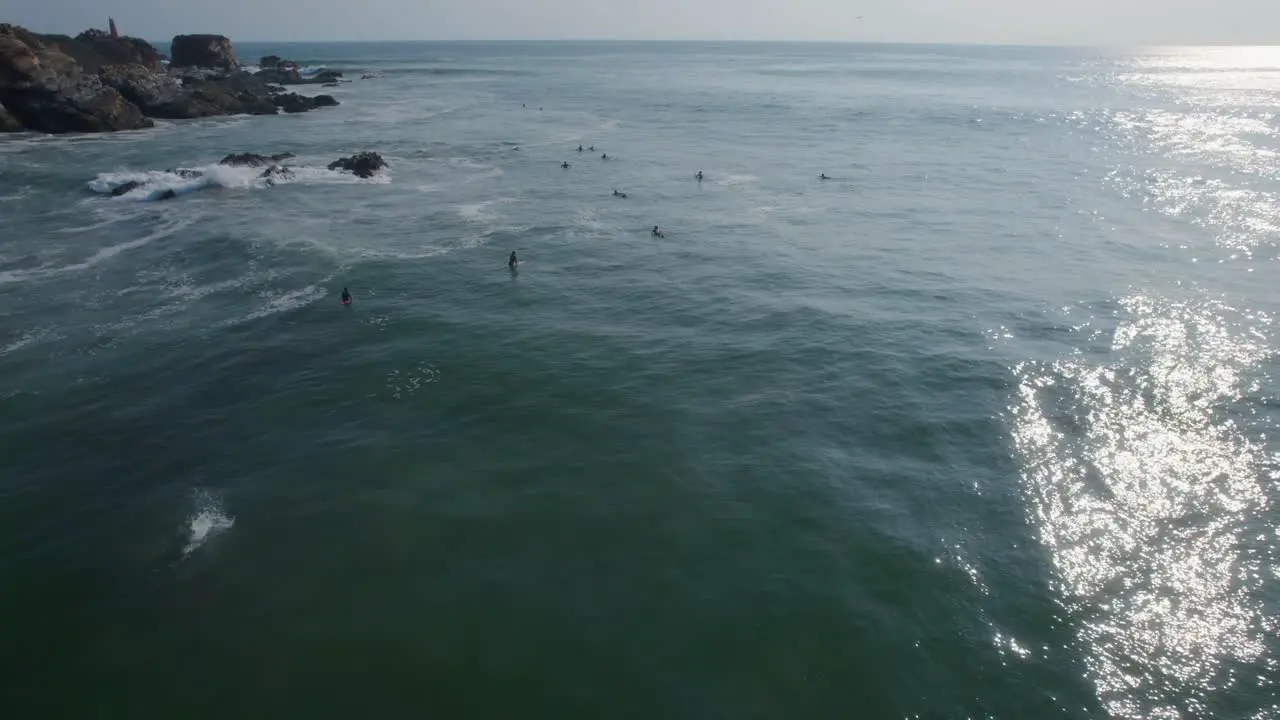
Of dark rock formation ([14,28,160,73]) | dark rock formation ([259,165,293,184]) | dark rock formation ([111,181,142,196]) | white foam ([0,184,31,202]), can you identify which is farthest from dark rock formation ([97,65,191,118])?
dark rock formation ([111,181,142,196])

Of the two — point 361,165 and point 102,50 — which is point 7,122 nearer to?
point 361,165

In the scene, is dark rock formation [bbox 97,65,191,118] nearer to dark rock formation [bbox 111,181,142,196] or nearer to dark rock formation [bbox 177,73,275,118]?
dark rock formation [bbox 177,73,275,118]

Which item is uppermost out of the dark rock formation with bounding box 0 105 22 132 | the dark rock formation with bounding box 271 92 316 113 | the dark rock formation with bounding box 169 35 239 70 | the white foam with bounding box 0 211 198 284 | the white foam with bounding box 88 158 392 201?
the dark rock formation with bounding box 169 35 239 70

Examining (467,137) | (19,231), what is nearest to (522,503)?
(19,231)

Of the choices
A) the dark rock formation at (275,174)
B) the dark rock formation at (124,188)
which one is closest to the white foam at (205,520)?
the dark rock formation at (124,188)

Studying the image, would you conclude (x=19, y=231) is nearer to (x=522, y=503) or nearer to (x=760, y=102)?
(x=522, y=503)

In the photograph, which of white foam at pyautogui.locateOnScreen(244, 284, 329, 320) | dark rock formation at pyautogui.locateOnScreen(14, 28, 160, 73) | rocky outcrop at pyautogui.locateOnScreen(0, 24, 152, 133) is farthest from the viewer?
dark rock formation at pyautogui.locateOnScreen(14, 28, 160, 73)

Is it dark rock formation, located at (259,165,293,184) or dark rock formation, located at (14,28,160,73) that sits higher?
dark rock formation, located at (14,28,160,73)

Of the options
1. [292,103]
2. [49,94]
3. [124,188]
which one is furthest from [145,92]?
[124,188]
